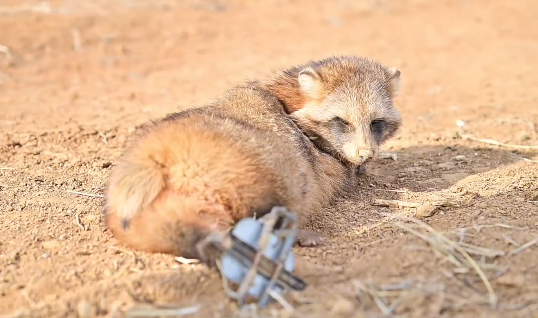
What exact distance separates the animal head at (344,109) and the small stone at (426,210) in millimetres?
666

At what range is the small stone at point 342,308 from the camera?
3.53m

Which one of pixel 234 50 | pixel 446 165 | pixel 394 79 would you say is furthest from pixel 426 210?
pixel 234 50

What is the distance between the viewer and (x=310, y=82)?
5793 mm

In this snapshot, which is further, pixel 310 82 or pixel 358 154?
pixel 310 82

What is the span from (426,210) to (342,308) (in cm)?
193

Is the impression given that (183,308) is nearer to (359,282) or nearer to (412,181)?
(359,282)

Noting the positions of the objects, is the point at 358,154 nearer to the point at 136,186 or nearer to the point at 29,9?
the point at 136,186

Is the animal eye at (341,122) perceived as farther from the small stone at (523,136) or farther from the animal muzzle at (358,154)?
the small stone at (523,136)

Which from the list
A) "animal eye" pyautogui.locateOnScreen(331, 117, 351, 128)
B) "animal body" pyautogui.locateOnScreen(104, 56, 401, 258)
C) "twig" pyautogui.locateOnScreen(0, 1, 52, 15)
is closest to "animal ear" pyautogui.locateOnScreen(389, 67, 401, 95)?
"animal body" pyautogui.locateOnScreen(104, 56, 401, 258)

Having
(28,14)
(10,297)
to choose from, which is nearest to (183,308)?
(10,297)

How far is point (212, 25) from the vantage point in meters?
12.8

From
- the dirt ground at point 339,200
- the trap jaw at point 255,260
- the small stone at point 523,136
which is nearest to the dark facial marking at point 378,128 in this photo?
the dirt ground at point 339,200

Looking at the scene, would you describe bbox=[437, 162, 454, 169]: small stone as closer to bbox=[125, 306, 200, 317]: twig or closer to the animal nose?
the animal nose

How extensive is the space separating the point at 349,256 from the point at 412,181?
6.66 ft
